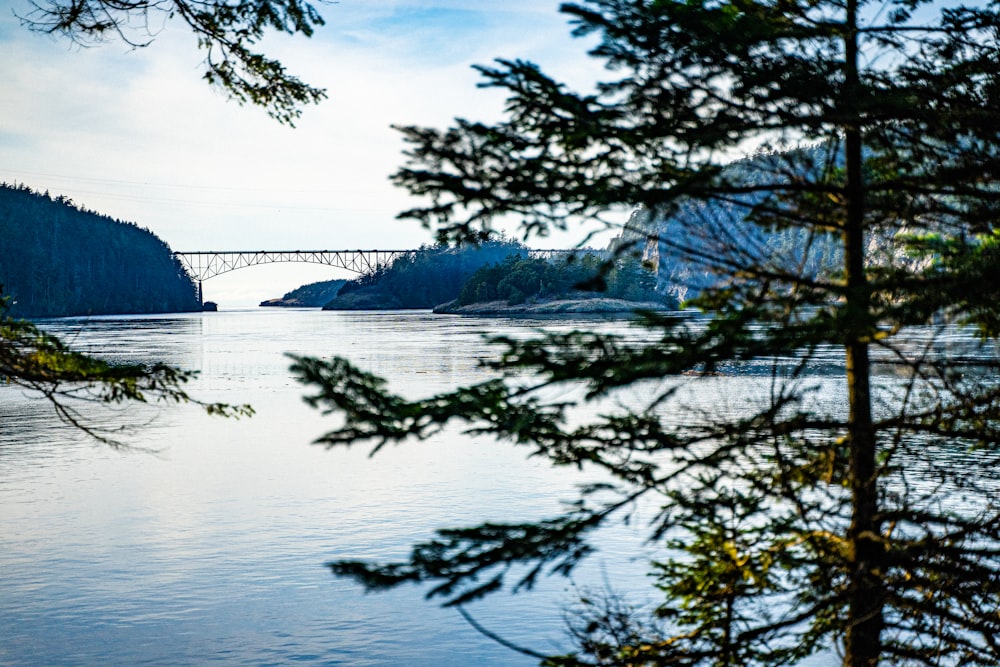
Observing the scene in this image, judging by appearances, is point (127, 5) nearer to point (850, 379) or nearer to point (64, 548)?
point (850, 379)

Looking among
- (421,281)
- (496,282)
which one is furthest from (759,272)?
(421,281)

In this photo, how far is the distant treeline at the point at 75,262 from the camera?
141 m

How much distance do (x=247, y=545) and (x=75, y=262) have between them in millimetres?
162745

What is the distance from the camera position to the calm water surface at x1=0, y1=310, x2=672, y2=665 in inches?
470

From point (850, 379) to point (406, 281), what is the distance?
19228cm

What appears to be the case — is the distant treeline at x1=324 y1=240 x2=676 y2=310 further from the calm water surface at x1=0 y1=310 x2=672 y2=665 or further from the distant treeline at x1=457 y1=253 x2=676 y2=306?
the calm water surface at x1=0 y1=310 x2=672 y2=665

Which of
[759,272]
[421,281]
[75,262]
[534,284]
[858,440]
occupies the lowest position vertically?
[858,440]

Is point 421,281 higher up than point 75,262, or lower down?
lower down

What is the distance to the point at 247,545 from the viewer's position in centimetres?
1570

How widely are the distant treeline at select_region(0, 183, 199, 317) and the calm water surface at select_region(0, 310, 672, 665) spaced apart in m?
115

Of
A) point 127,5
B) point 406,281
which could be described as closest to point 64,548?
point 127,5

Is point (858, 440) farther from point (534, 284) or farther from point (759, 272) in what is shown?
point (534, 284)

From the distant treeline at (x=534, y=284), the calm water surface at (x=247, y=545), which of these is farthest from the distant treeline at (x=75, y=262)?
the calm water surface at (x=247, y=545)

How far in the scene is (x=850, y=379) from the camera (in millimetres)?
5609
